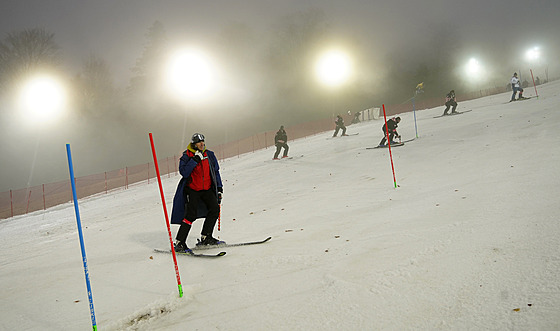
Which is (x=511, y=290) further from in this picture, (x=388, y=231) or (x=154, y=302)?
(x=154, y=302)

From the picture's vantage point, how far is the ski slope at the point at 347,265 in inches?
105

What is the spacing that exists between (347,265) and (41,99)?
40964 millimetres

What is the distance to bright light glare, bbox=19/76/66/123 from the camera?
1318 inches

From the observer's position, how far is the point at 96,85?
135ft

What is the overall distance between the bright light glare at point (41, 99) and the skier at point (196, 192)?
37.4 m

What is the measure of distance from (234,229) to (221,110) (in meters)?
43.0

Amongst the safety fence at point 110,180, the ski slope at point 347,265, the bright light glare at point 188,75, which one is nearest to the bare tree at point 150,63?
the bright light glare at point 188,75

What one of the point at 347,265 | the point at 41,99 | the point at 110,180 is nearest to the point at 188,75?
the point at 41,99

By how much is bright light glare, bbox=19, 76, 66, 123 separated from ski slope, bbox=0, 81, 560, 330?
31793 millimetres

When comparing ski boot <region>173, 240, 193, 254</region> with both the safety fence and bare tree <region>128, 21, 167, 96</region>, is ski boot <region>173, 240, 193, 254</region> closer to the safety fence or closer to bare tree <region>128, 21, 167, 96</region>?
the safety fence

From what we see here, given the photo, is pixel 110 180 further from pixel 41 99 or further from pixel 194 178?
pixel 194 178

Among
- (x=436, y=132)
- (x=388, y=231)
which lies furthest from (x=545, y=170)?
(x=436, y=132)

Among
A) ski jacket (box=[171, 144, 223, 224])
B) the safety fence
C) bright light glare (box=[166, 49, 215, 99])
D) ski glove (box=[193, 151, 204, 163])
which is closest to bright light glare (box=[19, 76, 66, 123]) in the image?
the safety fence

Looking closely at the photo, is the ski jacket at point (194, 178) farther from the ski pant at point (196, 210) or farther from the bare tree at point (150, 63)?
the bare tree at point (150, 63)
